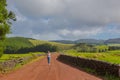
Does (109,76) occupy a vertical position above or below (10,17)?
below

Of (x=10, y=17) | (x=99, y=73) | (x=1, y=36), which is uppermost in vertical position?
(x=10, y=17)

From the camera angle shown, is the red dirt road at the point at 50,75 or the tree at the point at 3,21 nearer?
the red dirt road at the point at 50,75

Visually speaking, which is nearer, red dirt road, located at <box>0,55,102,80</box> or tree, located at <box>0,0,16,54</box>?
red dirt road, located at <box>0,55,102,80</box>

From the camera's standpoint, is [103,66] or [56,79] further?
[103,66]

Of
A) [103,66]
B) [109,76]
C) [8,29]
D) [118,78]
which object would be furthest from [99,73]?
[8,29]

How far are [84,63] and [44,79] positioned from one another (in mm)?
14977

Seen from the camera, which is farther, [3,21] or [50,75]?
[3,21]

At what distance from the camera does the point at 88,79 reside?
75.5 feet

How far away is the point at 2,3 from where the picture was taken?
4616 centimetres

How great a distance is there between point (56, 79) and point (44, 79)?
0.95 m

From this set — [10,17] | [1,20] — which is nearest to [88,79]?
[1,20]

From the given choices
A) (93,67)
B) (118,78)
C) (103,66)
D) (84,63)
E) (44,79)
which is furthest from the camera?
(84,63)

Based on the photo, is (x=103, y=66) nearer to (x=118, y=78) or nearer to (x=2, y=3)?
(x=118, y=78)

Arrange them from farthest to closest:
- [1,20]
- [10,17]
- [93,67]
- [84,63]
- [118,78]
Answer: [10,17] → [1,20] → [84,63] → [93,67] → [118,78]
